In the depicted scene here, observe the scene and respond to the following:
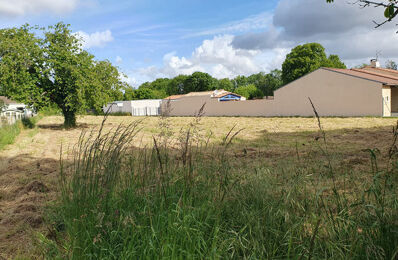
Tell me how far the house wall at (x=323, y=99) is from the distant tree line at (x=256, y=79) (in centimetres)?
1250

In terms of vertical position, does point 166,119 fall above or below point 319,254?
above

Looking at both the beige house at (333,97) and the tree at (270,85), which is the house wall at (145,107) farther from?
the tree at (270,85)

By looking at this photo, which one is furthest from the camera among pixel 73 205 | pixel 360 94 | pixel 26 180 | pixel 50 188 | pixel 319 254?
pixel 360 94

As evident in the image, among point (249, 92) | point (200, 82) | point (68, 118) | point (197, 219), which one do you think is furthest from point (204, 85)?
point (197, 219)

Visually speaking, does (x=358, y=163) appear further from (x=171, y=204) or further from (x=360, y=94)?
(x=360, y=94)

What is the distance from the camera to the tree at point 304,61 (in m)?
43.0

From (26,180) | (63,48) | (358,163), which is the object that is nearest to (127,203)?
(26,180)

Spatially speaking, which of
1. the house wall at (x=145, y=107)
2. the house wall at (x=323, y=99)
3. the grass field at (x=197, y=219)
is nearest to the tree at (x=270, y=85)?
the house wall at (x=145, y=107)

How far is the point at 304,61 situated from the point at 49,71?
35468 mm

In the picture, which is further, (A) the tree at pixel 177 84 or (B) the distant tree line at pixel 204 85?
(A) the tree at pixel 177 84

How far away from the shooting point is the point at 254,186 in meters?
2.90

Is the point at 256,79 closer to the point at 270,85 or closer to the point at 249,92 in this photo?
the point at 270,85

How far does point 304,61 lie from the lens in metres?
43.1

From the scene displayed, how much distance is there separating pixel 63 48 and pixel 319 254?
16.3m
